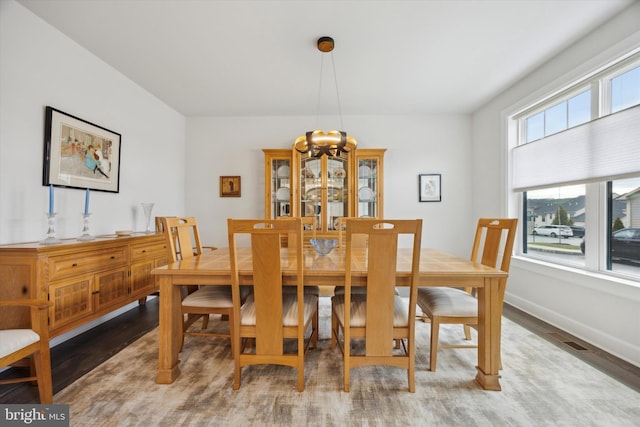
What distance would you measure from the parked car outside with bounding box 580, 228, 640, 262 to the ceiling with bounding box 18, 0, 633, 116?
5.51ft

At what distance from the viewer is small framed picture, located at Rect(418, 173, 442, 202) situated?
13.4ft

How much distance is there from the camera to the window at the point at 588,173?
2033 millimetres

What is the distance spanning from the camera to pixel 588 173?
2.27 metres

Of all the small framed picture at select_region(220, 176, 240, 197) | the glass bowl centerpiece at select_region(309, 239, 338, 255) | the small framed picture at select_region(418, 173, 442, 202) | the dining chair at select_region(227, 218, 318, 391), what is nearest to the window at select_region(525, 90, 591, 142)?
the small framed picture at select_region(418, 173, 442, 202)

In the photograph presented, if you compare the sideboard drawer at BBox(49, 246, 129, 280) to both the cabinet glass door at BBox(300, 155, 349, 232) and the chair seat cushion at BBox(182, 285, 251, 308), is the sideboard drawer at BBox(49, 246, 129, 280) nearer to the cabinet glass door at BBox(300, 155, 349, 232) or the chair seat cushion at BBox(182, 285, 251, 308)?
the chair seat cushion at BBox(182, 285, 251, 308)

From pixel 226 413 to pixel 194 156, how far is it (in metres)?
3.68

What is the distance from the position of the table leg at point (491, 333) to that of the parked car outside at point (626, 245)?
4.50ft

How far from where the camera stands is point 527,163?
9.85ft

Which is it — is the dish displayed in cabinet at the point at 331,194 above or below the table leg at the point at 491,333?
above

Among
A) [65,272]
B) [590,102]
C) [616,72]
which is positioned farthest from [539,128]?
[65,272]

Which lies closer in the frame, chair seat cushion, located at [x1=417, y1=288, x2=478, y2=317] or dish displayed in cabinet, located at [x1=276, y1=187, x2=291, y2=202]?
chair seat cushion, located at [x1=417, y1=288, x2=478, y2=317]

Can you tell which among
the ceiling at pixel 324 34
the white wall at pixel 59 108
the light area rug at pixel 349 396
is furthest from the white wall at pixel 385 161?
the light area rug at pixel 349 396

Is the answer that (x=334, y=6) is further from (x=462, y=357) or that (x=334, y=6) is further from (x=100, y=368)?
(x=100, y=368)

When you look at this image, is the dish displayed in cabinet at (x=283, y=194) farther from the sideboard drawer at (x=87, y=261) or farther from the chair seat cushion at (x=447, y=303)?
the chair seat cushion at (x=447, y=303)
